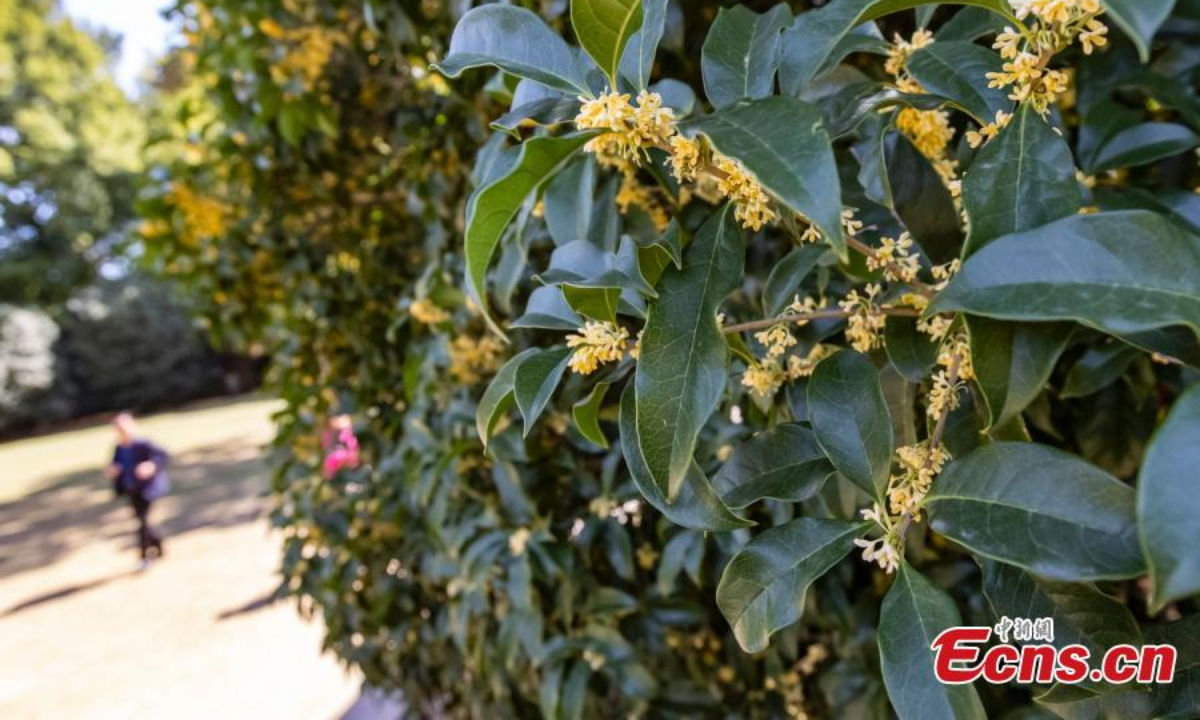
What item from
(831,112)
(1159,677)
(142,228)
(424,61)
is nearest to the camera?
(1159,677)

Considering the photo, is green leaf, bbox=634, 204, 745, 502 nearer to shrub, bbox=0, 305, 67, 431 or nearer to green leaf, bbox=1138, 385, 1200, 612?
green leaf, bbox=1138, 385, 1200, 612

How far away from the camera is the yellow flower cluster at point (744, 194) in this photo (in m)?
0.49

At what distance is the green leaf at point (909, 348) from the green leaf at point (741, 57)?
0.67 feet

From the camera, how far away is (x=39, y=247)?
16453 millimetres

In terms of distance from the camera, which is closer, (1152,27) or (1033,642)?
(1152,27)

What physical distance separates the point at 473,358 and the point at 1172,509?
3.38ft

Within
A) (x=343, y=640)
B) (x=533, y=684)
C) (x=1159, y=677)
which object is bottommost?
(x=343, y=640)

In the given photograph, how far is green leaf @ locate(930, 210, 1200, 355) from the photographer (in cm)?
37

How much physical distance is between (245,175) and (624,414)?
5.81 feet

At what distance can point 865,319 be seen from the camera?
23.0 inches

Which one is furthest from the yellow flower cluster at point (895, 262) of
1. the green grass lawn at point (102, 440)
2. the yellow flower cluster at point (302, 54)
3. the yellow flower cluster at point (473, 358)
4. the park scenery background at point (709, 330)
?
the green grass lawn at point (102, 440)

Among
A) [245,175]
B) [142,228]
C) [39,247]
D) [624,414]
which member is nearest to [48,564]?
[142,228]

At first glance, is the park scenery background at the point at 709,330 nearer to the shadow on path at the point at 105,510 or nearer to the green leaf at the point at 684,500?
the green leaf at the point at 684,500

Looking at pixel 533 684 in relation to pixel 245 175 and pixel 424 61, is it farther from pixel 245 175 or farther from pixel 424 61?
pixel 245 175
